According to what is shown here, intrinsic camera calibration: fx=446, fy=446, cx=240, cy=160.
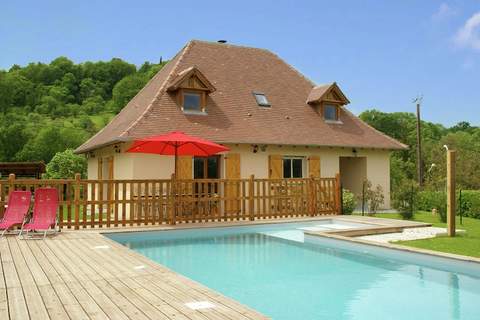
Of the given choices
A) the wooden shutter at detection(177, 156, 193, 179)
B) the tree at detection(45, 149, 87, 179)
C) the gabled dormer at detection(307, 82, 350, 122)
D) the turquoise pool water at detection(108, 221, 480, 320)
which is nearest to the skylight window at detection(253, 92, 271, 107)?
the gabled dormer at detection(307, 82, 350, 122)

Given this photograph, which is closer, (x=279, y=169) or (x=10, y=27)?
(x=279, y=169)

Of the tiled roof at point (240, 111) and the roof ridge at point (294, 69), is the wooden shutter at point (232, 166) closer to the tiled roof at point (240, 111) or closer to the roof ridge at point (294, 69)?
the tiled roof at point (240, 111)

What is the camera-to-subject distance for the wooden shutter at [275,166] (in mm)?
17906

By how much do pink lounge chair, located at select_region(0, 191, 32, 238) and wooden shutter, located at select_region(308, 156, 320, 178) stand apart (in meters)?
11.6

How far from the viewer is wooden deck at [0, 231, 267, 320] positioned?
14.3 feet

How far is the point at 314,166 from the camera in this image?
1881cm

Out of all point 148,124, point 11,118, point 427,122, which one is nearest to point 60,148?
point 11,118

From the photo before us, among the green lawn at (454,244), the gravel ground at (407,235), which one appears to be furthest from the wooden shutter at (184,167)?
the green lawn at (454,244)

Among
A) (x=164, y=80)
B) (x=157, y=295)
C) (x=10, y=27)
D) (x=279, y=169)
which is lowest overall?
(x=157, y=295)

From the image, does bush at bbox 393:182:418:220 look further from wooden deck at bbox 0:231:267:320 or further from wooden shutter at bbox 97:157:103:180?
wooden shutter at bbox 97:157:103:180

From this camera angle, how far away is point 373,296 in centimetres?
670

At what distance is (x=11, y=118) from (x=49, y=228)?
4090 centimetres

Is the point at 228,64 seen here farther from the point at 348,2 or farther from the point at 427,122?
the point at 427,122

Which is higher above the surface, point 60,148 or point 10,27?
point 10,27
